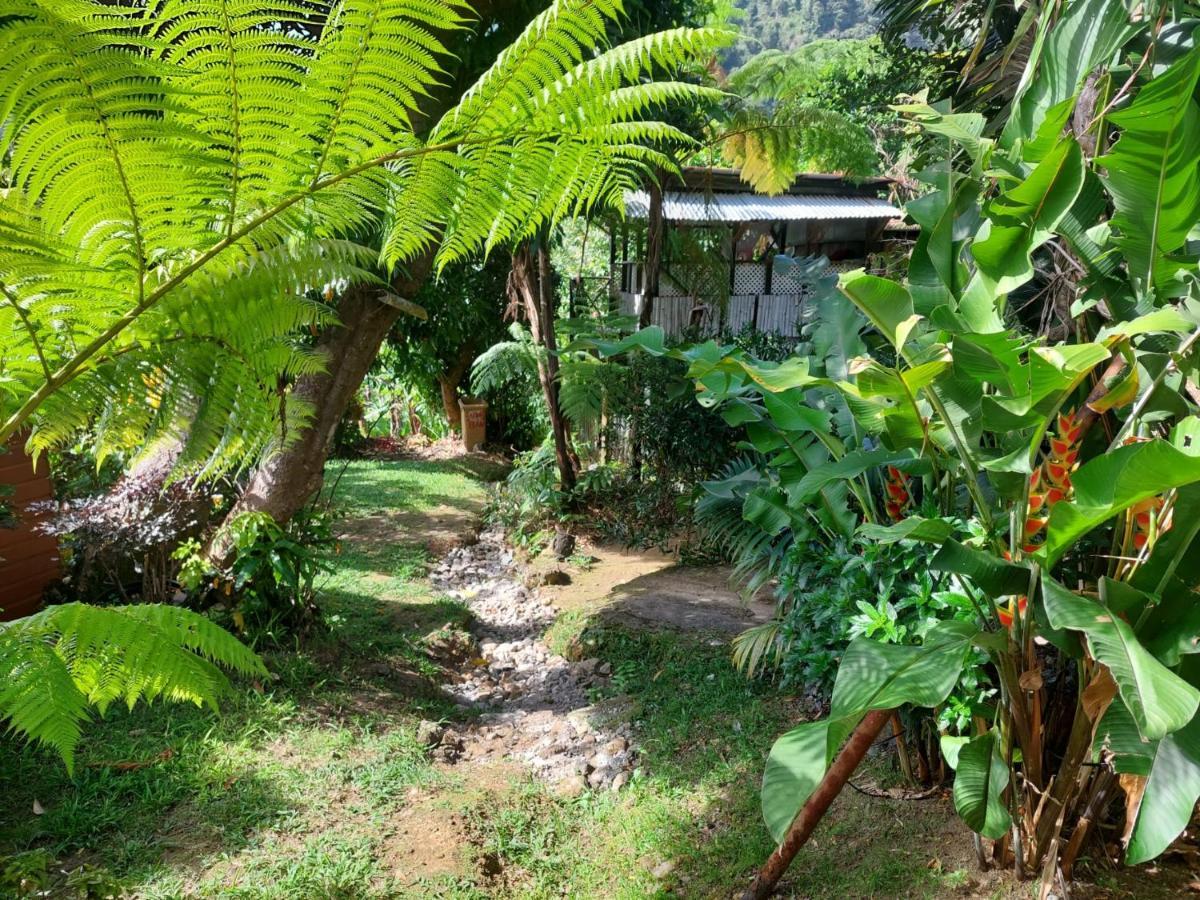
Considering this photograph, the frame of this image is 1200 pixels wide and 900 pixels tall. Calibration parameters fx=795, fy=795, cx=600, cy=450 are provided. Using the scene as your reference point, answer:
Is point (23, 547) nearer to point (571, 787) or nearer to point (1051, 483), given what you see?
point (571, 787)

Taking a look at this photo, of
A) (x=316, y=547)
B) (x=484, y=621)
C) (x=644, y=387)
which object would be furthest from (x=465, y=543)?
(x=316, y=547)

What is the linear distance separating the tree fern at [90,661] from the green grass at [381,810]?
0.77m

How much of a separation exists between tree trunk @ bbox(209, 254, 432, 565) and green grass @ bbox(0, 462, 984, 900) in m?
0.71

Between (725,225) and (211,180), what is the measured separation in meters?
6.65

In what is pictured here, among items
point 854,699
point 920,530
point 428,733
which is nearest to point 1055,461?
point 920,530

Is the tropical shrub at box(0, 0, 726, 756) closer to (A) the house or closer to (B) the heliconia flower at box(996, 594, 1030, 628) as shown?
(B) the heliconia flower at box(996, 594, 1030, 628)

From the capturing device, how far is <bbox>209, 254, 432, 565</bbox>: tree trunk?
12.1 ft

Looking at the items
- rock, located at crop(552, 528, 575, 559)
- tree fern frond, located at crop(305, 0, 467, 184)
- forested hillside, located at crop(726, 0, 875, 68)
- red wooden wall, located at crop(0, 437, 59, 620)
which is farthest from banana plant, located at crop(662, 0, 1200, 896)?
forested hillside, located at crop(726, 0, 875, 68)

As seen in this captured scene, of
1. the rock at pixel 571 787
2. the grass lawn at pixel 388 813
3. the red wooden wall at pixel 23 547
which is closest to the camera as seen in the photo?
the grass lawn at pixel 388 813

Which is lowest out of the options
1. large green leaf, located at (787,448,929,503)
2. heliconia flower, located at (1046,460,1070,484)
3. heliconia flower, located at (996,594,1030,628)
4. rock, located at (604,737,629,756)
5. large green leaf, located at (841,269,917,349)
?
rock, located at (604,737,629,756)

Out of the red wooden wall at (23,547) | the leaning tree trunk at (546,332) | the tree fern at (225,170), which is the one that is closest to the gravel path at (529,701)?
the leaning tree trunk at (546,332)

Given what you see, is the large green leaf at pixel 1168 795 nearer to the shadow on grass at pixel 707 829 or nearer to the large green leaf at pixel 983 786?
the large green leaf at pixel 983 786

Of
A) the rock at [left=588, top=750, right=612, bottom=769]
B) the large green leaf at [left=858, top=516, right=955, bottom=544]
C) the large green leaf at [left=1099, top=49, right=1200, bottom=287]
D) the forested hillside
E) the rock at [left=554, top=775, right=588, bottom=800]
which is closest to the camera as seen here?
the large green leaf at [left=1099, top=49, right=1200, bottom=287]

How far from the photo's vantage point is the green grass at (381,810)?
2365mm
